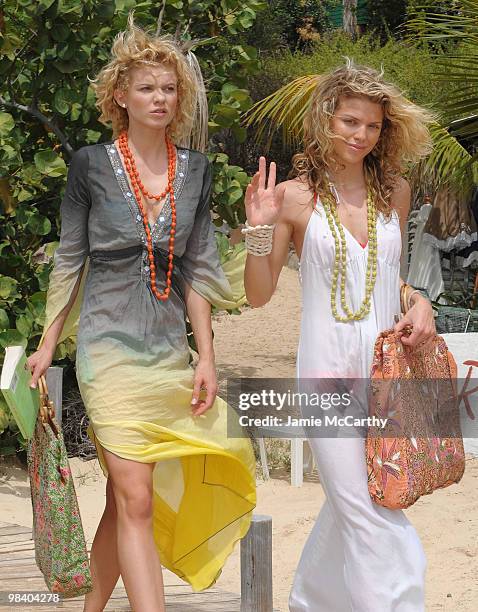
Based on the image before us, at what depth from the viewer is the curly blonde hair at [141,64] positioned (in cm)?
354

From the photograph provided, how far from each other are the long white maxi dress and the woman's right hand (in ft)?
2.46

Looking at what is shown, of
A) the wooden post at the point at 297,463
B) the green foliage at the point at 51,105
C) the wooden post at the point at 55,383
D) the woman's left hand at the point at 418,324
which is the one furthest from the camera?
the wooden post at the point at 297,463

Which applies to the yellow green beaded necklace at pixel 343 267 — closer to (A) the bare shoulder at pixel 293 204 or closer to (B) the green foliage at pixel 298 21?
(A) the bare shoulder at pixel 293 204

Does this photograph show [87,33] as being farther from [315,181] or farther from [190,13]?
[315,181]

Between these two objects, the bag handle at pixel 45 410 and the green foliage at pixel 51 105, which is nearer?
the bag handle at pixel 45 410

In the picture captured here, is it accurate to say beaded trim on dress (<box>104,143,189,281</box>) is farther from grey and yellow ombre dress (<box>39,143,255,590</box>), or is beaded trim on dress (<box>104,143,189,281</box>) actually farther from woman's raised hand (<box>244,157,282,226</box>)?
woman's raised hand (<box>244,157,282,226</box>)

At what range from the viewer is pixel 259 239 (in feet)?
11.0

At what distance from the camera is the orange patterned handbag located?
10.9 ft

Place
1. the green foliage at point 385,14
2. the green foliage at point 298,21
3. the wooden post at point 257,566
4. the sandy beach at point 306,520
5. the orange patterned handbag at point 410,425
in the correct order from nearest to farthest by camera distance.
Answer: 1. the orange patterned handbag at point 410,425
2. the wooden post at point 257,566
3. the sandy beach at point 306,520
4. the green foliage at point 385,14
5. the green foliage at point 298,21

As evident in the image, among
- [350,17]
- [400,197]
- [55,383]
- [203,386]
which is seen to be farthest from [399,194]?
[350,17]

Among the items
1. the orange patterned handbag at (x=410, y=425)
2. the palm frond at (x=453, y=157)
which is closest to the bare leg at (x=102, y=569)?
the orange patterned handbag at (x=410, y=425)

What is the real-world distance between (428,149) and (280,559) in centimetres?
270

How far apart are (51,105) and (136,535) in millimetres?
3796

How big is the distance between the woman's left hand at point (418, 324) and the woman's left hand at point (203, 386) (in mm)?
576
